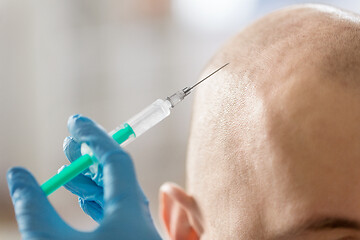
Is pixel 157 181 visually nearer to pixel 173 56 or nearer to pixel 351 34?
pixel 173 56

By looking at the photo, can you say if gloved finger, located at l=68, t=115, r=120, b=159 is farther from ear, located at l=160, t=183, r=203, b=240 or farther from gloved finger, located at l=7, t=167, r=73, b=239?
ear, located at l=160, t=183, r=203, b=240

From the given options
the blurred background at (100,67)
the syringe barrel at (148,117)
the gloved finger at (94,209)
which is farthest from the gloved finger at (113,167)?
the blurred background at (100,67)

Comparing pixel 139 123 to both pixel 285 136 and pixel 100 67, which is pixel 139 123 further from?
pixel 100 67

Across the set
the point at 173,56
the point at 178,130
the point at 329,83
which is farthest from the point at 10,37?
the point at 329,83

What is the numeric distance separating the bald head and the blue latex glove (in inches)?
8.5

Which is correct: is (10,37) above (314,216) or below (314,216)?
above

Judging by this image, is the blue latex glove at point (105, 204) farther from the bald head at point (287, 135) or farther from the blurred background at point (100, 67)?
the blurred background at point (100, 67)

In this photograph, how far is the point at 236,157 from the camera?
32.0 inches

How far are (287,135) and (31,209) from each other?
0.43 metres

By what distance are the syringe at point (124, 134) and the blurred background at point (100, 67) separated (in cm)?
287

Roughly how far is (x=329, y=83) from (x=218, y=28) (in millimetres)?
3457

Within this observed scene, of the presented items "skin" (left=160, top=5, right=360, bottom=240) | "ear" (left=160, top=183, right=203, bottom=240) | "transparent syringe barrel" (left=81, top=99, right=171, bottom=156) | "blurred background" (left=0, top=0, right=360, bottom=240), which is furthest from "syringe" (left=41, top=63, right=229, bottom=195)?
"blurred background" (left=0, top=0, right=360, bottom=240)

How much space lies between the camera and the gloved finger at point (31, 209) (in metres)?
0.61

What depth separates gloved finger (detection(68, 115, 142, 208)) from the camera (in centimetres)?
65
